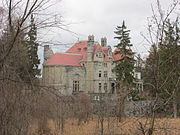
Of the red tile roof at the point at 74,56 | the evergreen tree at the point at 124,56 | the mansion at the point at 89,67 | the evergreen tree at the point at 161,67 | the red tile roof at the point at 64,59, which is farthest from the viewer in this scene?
the mansion at the point at 89,67

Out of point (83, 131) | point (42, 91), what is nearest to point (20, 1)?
point (42, 91)

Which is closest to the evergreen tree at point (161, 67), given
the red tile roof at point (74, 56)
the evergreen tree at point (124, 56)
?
the evergreen tree at point (124, 56)

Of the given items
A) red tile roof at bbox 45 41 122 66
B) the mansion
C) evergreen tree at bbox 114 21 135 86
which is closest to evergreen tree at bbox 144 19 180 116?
evergreen tree at bbox 114 21 135 86

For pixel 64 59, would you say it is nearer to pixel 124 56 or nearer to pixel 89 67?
pixel 89 67

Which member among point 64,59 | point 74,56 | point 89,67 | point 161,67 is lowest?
point 161,67

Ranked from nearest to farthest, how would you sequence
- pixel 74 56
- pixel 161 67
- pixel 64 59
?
pixel 161 67, pixel 64 59, pixel 74 56

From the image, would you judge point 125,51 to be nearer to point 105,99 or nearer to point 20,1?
point 105,99

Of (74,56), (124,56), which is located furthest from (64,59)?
(124,56)

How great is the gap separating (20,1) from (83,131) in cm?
776

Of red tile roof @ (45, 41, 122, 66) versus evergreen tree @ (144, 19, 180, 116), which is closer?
evergreen tree @ (144, 19, 180, 116)

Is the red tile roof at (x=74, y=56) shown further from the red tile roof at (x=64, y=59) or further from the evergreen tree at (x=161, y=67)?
the evergreen tree at (x=161, y=67)

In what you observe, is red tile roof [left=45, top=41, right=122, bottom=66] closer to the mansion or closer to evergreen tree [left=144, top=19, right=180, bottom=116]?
the mansion

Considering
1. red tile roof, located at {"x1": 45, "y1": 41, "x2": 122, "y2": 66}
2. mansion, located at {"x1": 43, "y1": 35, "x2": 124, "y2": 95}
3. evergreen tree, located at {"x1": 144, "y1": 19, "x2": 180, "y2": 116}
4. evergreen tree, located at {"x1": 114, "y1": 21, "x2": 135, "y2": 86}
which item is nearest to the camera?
evergreen tree, located at {"x1": 144, "y1": 19, "x2": 180, "y2": 116}

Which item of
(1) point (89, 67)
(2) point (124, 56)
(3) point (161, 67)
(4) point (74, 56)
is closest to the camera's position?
(3) point (161, 67)
